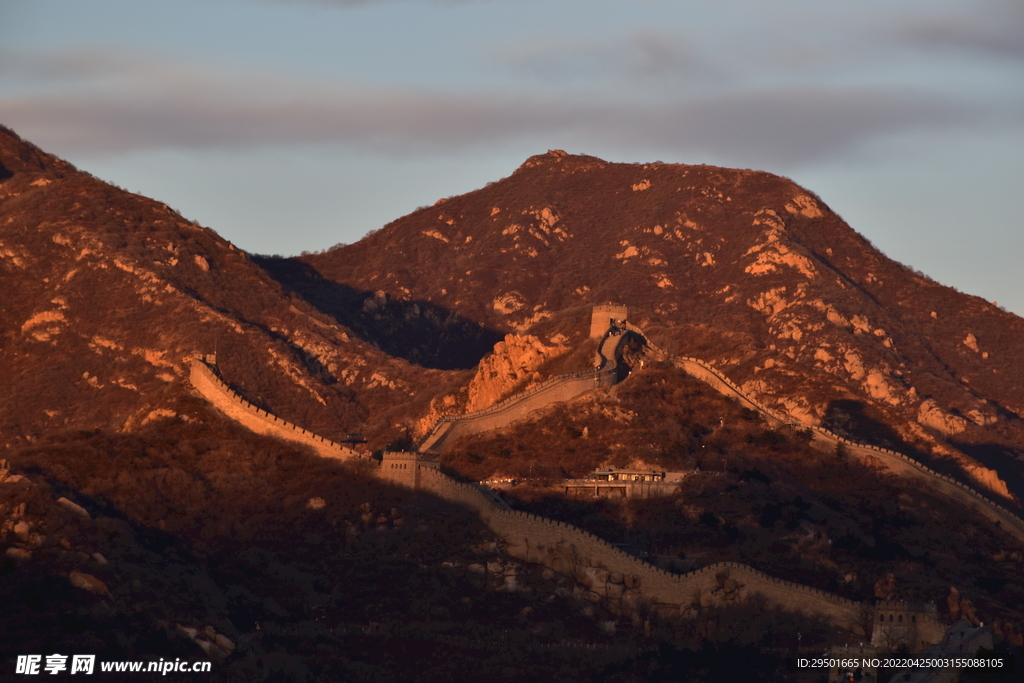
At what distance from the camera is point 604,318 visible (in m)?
169

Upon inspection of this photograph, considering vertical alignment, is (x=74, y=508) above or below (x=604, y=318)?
below

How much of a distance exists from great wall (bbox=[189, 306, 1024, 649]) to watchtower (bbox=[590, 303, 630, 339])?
311 inches

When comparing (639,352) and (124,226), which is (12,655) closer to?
(639,352)

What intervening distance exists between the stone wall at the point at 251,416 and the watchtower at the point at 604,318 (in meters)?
28.9

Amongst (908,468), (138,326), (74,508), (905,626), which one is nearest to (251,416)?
(74,508)

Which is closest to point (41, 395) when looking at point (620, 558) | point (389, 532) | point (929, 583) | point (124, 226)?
point (124, 226)

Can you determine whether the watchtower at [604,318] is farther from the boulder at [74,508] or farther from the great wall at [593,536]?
the boulder at [74,508]

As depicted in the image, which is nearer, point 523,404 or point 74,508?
point 74,508

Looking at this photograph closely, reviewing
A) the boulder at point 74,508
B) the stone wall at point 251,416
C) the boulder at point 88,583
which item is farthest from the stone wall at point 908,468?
the boulder at point 88,583

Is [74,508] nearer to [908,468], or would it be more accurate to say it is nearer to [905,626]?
[905,626]

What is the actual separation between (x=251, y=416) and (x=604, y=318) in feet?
106

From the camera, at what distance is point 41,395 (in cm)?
16275

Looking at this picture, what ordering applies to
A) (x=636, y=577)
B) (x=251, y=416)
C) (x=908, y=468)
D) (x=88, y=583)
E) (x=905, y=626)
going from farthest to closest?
(x=908, y=468)
(x=251, y=416)
(x=636, y=577)
(x=905, y=626)
(x=88, y=583)

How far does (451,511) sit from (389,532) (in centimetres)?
372
